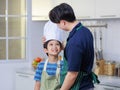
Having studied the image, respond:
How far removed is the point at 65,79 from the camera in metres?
1.87

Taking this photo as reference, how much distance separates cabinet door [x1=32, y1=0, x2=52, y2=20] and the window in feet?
0.51

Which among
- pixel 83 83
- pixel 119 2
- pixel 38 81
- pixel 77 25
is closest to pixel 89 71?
pixel 83 83

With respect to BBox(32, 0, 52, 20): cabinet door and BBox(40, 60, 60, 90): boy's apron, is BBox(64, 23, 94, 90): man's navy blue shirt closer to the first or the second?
BBox(40, 60, 60, 90): boy's apron

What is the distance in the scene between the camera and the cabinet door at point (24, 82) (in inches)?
165

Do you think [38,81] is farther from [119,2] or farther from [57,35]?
[119,2]

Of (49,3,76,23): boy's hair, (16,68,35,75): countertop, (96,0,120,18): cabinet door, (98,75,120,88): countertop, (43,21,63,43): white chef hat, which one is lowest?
(98,75,120,88): countertop

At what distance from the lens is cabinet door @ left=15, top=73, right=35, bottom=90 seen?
4191 mm

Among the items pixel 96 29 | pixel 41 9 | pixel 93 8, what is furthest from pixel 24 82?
pixel 93 8

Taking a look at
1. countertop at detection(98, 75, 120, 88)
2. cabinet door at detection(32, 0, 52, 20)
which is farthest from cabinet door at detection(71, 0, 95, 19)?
countertop at detection(98, 75, 120, 88)

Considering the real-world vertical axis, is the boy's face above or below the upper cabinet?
below

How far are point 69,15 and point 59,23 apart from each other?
0.08m

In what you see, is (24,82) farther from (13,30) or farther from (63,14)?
(63,14)

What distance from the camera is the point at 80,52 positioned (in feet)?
5.96

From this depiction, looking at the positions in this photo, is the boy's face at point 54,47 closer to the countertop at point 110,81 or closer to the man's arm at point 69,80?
the man's arm at point 69,80
